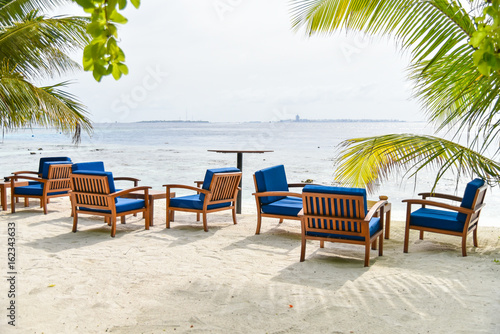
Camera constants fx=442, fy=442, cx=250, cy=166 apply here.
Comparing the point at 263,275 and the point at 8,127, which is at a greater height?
the point at 8,127

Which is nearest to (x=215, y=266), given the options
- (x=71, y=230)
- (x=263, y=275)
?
(x=263, y=275)

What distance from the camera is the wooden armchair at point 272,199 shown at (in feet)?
19.0

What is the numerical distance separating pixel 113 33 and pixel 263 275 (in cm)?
346

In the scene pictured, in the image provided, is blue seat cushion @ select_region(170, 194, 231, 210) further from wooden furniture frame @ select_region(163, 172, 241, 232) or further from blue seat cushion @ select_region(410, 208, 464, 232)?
blue seat cushion @ select_region(410, 208, 464, 232)

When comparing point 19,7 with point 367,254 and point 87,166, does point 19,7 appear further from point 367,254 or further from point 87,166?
point 367,254

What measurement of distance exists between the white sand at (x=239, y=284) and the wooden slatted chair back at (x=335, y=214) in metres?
0.37

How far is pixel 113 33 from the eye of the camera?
102 cm

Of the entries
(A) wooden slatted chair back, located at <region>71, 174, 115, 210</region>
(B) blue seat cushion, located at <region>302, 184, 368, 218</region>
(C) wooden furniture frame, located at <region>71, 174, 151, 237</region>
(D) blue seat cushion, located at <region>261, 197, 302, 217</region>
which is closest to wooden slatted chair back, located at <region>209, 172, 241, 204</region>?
(D) blue seat cushion, located at <region>261, 197, 302, 217</region>

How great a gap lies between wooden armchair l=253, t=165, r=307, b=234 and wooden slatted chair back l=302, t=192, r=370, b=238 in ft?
3.10

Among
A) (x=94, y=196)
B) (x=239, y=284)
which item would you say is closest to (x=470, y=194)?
(x=239, y=284)

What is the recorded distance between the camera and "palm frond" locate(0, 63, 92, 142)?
19.3 feet

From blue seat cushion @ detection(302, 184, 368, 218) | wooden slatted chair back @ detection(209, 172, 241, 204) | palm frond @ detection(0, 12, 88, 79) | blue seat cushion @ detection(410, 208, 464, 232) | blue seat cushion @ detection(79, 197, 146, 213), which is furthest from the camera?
palm frond @ detection(0, 12, 88, 79)

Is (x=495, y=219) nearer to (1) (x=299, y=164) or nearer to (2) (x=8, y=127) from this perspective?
(2) (x=8, y=127)

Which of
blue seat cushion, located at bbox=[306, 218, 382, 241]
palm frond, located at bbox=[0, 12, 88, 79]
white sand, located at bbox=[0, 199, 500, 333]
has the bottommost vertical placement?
white sand, located at bbox=[0, 199, 500, 333]
